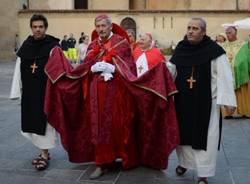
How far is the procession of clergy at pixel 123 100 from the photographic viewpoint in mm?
5855

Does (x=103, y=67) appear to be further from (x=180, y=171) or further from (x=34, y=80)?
(x=180, y=171)

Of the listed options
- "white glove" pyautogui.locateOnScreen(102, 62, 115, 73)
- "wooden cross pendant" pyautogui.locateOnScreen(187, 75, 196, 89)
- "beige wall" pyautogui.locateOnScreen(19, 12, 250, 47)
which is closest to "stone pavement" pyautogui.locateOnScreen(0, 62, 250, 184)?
"wooden cross pendant" pyautogui.locateOnScreen(187, 75, 196, 89)

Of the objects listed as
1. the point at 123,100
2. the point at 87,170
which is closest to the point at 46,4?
the point at 87,170

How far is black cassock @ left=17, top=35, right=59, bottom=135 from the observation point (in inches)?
264

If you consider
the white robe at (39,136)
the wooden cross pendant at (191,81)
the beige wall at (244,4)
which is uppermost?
the beige wall at (244,4)

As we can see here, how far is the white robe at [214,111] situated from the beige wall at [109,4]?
38786mm

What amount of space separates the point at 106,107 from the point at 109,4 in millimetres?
38556

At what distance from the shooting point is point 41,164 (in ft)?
22.1

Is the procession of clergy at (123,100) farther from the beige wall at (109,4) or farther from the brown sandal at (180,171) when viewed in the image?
the beige wall at (109,4)

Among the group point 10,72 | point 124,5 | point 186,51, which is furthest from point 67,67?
point 124,5

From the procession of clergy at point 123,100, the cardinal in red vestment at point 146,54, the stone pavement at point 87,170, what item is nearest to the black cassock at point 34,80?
the procession of clergy at point 123,100

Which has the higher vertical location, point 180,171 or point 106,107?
point 106,107

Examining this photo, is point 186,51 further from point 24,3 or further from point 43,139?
point 24,3

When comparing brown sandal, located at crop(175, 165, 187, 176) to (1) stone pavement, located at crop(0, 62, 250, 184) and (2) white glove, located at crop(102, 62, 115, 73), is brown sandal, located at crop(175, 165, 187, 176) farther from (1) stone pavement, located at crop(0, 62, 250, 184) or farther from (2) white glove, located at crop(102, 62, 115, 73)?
(2) white glove, located at crop(102, 62, 115, 73)
